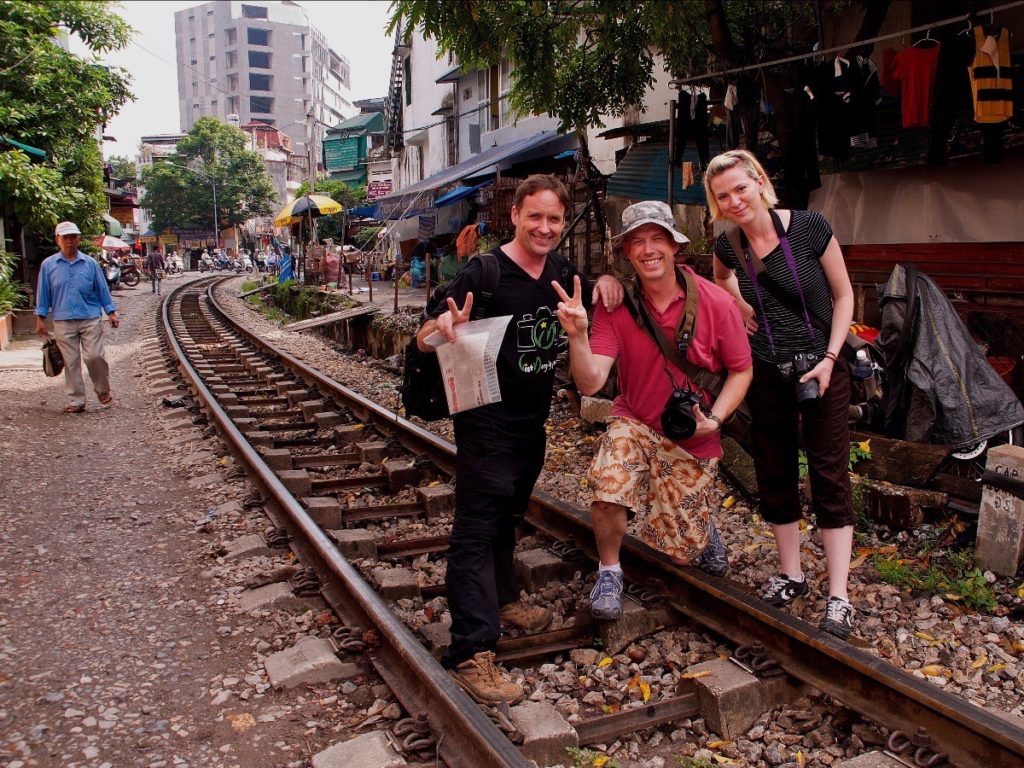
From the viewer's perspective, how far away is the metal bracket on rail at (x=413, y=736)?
2.82 m

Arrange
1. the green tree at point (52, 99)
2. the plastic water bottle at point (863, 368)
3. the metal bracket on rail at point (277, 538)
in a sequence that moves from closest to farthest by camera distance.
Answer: the plastic water bottle at point (863, 368) < the metal bracket on rail at point (277, 538) < the green tree at point (52, 99)

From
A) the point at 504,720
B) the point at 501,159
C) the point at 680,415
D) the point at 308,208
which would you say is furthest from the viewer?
the point at 308,208

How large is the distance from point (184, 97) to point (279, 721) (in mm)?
108656

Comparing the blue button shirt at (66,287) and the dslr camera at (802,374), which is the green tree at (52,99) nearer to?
the blue button shirt at (66,287)

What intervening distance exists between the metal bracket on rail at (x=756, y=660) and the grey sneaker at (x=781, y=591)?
36cm

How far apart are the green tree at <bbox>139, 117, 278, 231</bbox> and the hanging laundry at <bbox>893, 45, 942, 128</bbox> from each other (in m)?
59.6

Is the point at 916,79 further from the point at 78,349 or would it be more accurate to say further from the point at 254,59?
the point at 254,59

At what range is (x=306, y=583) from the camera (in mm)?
4266

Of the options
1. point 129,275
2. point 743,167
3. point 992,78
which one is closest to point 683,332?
point 743,167

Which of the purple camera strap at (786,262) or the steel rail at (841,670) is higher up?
the purple camera strap at (786,262)

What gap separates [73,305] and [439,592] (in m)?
6.72

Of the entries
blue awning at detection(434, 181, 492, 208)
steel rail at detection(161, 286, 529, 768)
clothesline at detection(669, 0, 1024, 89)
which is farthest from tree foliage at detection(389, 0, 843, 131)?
blue awning at detection(434, 181, 492, 208)

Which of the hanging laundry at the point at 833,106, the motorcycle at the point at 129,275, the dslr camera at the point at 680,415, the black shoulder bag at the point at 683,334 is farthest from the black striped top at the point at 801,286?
the motorcycle at the point at 129,275

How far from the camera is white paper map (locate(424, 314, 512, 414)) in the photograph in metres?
3.11
